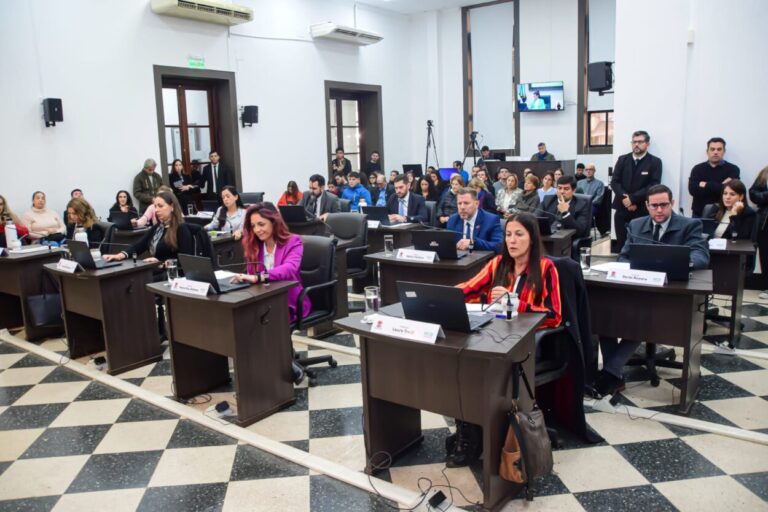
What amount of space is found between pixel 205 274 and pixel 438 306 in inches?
59.2

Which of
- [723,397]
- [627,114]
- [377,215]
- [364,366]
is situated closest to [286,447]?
[364,366]

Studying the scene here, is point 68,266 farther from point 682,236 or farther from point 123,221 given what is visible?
point 682,236

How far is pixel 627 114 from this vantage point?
6668mm

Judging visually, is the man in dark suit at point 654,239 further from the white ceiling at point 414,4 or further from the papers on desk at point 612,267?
the white ceiling at point 414,4

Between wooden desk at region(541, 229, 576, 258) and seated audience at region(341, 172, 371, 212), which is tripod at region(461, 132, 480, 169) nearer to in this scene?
seated audience at region(341, 172, 371, 212)

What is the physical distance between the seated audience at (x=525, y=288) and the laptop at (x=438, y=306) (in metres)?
0.40

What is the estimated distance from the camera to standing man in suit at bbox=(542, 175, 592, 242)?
19.2 ft

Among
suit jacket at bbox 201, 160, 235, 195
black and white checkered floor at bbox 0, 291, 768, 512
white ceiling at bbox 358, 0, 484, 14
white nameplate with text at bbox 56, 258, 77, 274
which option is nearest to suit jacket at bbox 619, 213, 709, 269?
black and white checkered floor at bbox 0, 291, 768, 512

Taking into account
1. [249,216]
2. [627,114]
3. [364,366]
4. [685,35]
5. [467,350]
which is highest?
[685,35]

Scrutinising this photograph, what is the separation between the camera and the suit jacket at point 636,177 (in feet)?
21.2

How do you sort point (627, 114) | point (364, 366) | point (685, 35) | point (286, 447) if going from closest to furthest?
1. point (364, 366)
2. point (286, 447)
3. point (685, 35)
4. point (627, 114)

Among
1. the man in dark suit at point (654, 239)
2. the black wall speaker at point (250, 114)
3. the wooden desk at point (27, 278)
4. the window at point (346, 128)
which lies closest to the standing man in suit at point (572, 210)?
the man in dark suit at point (654, 239)

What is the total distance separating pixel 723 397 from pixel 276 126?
827 cm

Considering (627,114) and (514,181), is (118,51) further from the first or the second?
(627,114)
